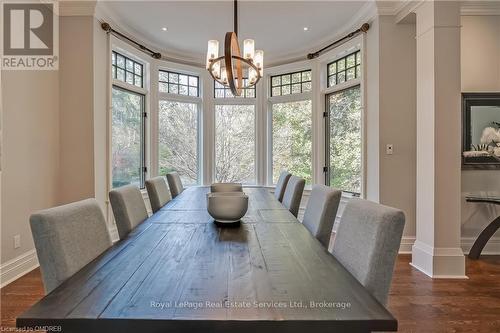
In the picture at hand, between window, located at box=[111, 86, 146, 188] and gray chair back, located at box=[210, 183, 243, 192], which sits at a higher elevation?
window, located at box=[111, 86, 146, 188]

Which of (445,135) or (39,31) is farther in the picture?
(39,31)

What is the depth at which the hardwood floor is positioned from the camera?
6.52ft

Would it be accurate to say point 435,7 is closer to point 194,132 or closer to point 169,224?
point 169,224

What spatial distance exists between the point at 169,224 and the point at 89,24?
2.92 m

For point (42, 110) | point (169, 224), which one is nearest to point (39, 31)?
point (42, 110)

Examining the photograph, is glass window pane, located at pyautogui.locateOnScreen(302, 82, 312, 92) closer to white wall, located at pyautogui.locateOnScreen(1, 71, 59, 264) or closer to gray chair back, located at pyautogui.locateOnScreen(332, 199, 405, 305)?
white wall, located at pyautogui.locateOnScreen(1, 71, 59, 264)

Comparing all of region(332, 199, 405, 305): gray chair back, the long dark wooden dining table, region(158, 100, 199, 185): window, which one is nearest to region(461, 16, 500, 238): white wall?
region(332, 199, 405, 305): gray chair back

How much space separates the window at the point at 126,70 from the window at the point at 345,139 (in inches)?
115

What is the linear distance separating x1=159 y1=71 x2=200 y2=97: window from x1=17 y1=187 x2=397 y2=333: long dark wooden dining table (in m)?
3.95

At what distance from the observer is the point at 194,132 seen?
17.0 feet

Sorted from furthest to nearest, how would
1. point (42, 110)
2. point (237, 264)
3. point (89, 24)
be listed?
point (89, 24) < point (42, 110) < point (237, 264)

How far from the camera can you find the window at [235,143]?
527cm

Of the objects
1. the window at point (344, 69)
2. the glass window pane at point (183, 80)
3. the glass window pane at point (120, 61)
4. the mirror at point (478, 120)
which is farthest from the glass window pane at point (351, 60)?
the glass window pane at point (120, 61)

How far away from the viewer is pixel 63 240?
3.48 ft
